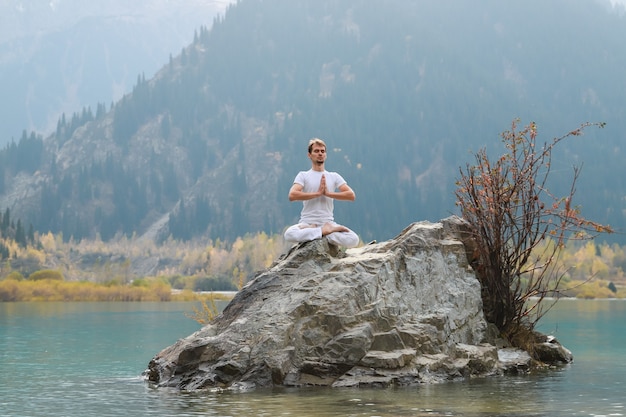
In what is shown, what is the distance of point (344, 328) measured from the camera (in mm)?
16391

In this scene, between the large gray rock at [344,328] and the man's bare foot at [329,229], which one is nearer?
the large gray rock at [344,328]

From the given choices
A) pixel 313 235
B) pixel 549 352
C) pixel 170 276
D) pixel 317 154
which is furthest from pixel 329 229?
pixel 170 276

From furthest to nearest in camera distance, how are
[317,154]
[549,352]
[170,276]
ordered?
[170,276] < [549,352] < [317,154]

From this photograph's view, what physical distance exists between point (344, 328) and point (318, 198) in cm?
258

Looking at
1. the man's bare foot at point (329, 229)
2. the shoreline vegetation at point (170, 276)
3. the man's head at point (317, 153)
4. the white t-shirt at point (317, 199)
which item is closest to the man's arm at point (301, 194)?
the white t-shirt at point (317, 199)

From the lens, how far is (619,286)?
14225 centimetres

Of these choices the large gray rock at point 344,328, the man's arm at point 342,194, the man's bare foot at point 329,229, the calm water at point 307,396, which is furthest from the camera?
the man's bare foot at point 329,229

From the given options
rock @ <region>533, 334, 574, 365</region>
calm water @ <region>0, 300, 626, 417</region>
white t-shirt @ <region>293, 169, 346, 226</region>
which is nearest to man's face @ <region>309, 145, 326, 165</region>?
white t-shirt @ <region>293, 169, 346, 226</region>

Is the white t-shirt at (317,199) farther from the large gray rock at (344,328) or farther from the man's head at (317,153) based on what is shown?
the large gray rock at (344,328)

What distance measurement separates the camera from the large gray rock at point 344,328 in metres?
16.0

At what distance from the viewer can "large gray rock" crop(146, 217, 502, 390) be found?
16.0m

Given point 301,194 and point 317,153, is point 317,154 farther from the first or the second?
point 301,194

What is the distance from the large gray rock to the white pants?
6.3 inches

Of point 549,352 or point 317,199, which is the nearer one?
point 317,199
